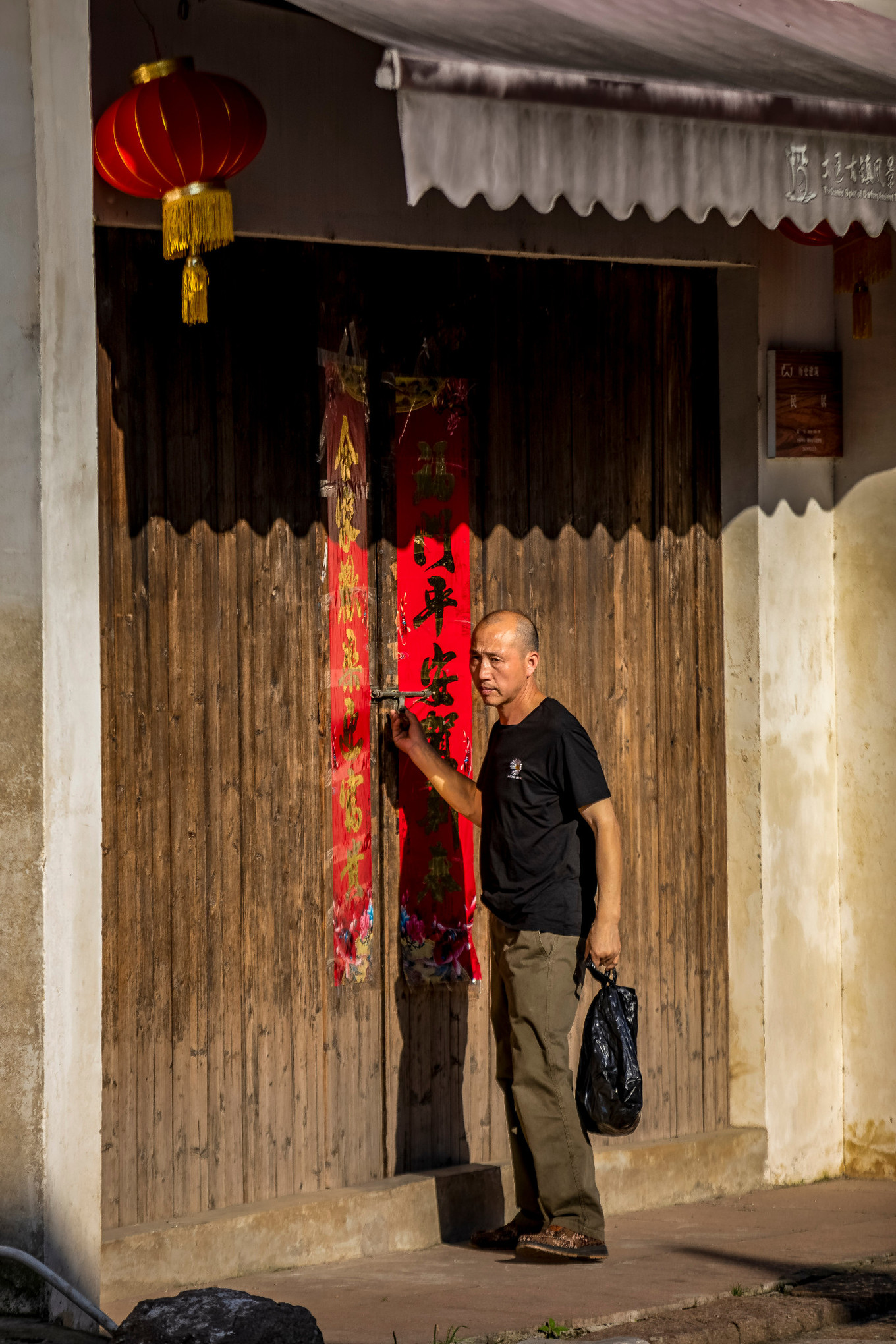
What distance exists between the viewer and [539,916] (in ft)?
19.4

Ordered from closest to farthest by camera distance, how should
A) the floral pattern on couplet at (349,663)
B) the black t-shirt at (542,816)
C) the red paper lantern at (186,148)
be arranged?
the red paper lantern at (186,148)
the black t-shirt at (542,816)
the floral pattern on couplet at (349,663)

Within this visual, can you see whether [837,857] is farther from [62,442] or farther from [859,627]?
[62,442]

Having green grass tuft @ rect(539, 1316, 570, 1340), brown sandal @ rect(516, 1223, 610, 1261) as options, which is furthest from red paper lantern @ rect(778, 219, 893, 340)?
green grass tuft @ rect(539, 1316, 570, 1340)

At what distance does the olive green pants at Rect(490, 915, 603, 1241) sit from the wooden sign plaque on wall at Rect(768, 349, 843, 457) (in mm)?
2332

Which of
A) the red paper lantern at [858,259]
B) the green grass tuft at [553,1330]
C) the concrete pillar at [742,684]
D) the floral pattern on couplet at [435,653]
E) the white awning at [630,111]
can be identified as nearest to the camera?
the white awning at [630,111]

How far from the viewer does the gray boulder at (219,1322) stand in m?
4.23

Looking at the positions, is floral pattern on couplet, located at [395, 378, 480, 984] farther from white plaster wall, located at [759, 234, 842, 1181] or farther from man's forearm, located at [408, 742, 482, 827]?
white plaster wall, located at [759, 234, 842, 1181]

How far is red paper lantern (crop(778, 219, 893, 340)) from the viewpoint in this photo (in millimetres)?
6910

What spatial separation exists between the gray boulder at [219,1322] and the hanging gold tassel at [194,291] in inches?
111

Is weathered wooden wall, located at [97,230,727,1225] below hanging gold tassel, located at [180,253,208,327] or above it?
below

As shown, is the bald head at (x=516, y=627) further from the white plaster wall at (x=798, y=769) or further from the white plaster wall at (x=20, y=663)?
the white plaster wall at (x=20, y=663)

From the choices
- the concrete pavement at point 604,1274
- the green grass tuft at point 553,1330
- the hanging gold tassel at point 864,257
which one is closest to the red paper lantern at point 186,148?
the hanging gold tassel at point 864,257

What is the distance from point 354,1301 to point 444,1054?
1179 millimetres

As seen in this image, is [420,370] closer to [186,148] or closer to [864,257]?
Result: [186,148]
